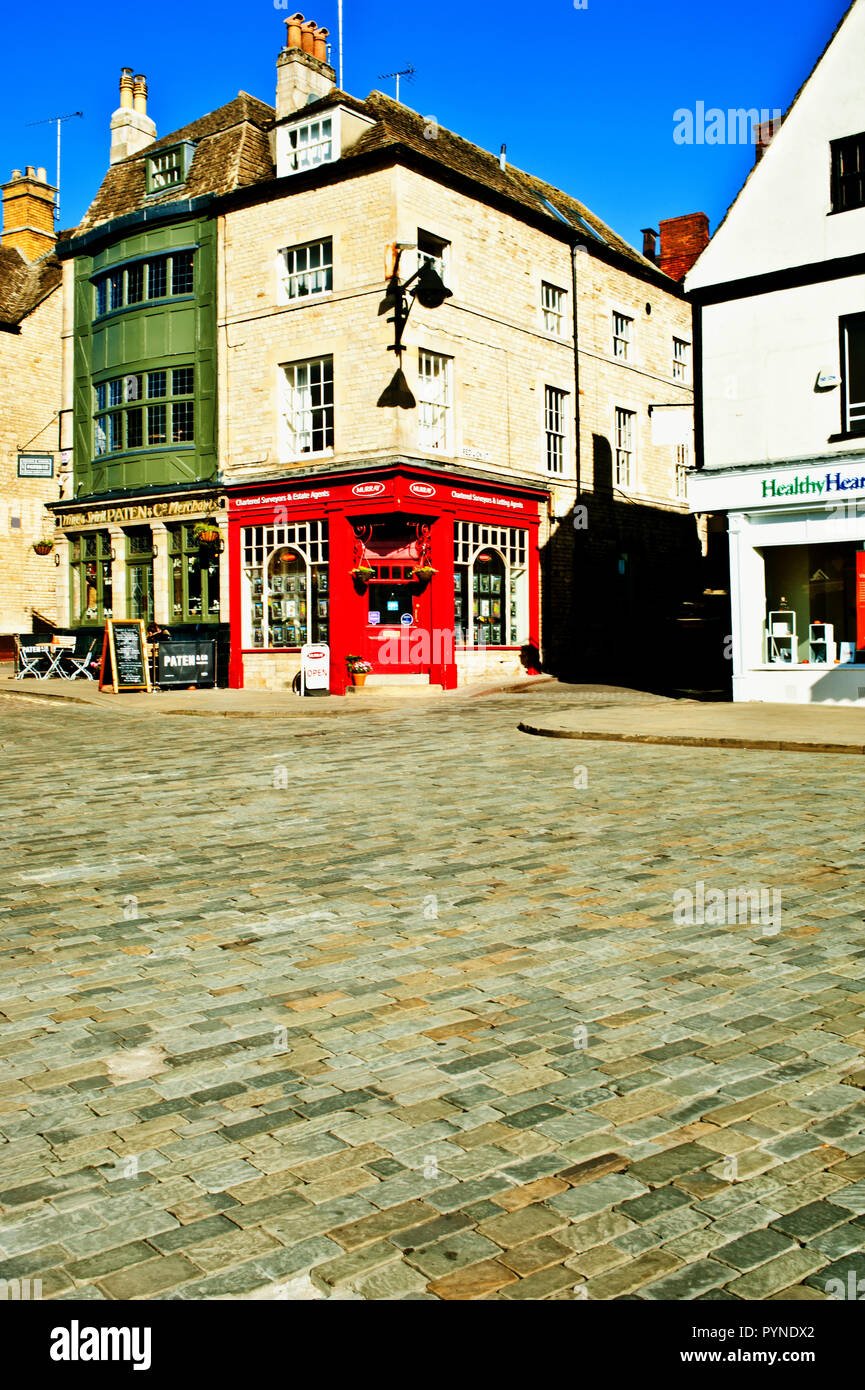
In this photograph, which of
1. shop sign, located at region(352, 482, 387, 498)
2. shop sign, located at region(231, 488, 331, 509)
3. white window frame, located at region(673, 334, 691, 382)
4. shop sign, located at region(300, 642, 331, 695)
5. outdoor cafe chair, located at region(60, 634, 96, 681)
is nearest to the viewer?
shop sign, located at region(300, 642, 331, 695)

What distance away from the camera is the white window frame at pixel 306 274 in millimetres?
25000

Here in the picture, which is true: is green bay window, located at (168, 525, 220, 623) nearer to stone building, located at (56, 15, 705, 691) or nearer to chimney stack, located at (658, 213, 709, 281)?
stone building, located at (56, 15, 705, 691)

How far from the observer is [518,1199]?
2.83 meters

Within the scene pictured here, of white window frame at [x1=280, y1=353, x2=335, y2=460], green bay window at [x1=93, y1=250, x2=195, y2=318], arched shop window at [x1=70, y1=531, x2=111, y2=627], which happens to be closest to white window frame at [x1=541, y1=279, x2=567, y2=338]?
white window frame at [x1=280, y1=353, x2=335, y2=460]

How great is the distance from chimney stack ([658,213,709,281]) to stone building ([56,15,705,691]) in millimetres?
4553

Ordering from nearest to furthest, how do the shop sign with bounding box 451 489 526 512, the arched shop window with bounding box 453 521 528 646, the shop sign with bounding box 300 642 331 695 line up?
the shop sign with bounding box 300 642 331 695 → the shop sign with bounding box 451 489 526 512 → the arched shop window with bounding box 453 521 528 646

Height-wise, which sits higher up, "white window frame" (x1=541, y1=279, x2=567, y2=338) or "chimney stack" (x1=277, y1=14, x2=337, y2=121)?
"chimney stack" (x1=277, y1=14, x2=337, y2=121)

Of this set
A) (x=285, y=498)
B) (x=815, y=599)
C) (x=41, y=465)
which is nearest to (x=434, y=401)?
(x=285, y=498)

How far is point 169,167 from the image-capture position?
2886cm

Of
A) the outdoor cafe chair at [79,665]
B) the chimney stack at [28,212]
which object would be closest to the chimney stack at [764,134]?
the outdoor cafe chair at [79,665]

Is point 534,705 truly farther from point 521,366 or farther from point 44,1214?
point 44,1214

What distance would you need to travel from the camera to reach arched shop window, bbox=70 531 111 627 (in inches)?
1176

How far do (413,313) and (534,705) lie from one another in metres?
9.54
